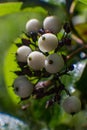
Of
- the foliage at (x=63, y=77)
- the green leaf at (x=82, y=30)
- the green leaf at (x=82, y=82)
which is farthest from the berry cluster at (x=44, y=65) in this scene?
the green leaf at (x=82, y=30)

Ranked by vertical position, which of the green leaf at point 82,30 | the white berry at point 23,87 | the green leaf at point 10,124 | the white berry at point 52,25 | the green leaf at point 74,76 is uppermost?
the white berry at point 52,25

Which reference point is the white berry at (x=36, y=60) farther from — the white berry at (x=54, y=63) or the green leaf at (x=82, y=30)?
the green leaf at (x=82, y=30)

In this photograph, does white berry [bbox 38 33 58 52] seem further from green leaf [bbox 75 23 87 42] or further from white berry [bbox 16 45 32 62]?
green leaf [bbox 75 23 87 42]

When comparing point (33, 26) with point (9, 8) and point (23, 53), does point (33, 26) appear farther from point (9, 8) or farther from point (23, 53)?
point (9, 8)

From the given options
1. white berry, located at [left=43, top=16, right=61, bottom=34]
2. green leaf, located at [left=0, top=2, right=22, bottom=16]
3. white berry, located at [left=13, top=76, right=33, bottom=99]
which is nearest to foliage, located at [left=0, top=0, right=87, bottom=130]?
green leaf, located at [left=0, top=2, right=22, bottom=16]

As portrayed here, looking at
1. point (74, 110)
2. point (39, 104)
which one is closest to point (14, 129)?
point (39, 104)

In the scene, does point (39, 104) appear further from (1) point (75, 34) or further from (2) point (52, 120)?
(1) point (75, 34)

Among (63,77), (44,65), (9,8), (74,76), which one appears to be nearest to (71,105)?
(44,65)
